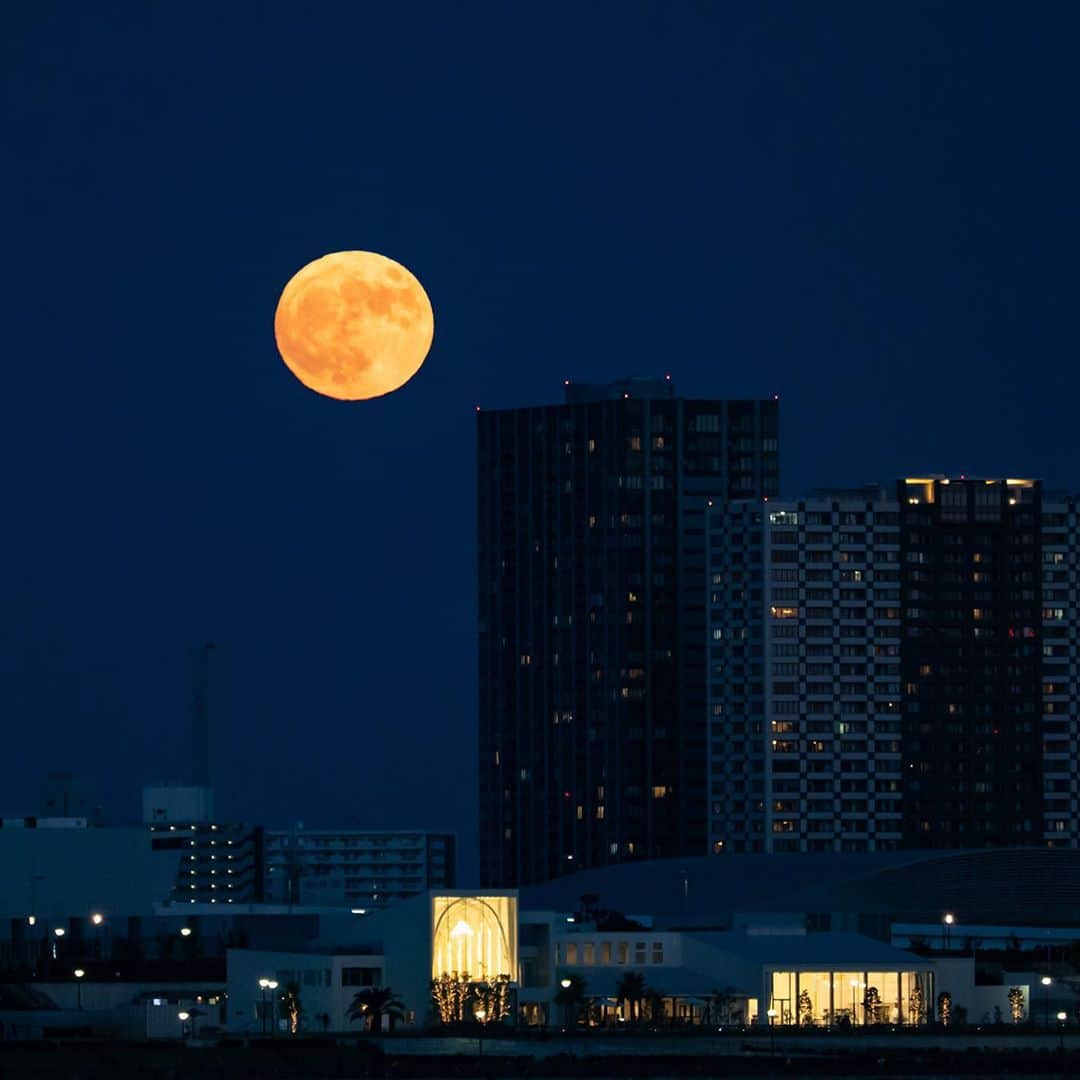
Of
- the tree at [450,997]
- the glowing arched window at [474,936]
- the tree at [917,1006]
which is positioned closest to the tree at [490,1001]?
the tree at [450,997]

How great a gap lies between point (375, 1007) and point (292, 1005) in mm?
3563

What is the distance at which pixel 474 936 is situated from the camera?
12544 centimetres

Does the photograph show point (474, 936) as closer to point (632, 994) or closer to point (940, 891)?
point (632, 994)

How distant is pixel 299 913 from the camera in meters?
165

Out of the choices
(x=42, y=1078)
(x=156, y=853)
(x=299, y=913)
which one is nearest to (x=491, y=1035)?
(x=42, y=1078)

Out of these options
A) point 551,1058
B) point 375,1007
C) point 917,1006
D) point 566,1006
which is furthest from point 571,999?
point 551,1058

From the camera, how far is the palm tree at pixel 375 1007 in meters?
119

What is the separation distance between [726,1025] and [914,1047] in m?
10.5

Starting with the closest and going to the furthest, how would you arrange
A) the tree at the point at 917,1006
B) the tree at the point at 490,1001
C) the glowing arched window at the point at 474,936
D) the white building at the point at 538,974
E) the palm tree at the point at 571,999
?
the tree at the point at 490,1001, the white building at the point at 538,974, the palm tree at the point at 571,999, the tree at the point at 917,1006, the glowing arched window at the point at 474,936

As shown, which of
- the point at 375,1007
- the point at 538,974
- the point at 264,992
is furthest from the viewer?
the point at 538,974

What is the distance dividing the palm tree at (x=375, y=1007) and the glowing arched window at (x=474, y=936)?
4.30 metres

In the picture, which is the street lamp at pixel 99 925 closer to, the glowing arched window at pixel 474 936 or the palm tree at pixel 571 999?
the glowing arched window at pixel 474 936

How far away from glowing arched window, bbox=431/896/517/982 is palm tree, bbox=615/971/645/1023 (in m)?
4.60

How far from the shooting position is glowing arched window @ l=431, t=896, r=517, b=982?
12500 centimetres
